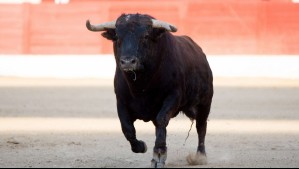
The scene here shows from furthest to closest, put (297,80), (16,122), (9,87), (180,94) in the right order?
(297,80) < (9,87) < (16,122) < (180,94)

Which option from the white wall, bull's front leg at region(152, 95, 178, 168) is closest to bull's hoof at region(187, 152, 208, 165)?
bull's front leg at region(152, 95, 178, 168)

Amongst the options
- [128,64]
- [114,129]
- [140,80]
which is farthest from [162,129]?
[114,129]

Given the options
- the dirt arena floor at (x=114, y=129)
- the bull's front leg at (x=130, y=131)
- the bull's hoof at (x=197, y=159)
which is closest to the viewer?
the bull's front leg at (x=130, y=131)

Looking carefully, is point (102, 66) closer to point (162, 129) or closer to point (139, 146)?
point (139, 146)

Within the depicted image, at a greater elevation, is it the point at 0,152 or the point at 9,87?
the point at 0,152

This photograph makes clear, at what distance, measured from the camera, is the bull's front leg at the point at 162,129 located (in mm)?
6074

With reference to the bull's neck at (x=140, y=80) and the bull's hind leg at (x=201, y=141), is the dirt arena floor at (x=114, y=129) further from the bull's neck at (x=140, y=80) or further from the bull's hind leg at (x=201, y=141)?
the bull's neck at (x=140, y=80)

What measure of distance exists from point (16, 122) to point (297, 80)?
776cm

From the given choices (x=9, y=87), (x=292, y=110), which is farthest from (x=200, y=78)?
(x=9, y=87)

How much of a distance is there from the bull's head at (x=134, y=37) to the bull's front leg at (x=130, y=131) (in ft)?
1.06

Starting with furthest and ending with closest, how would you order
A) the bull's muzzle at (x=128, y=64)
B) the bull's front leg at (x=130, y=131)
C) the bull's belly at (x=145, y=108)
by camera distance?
the bull's belly at (x=145, y=108) → the bull's front leg at (x=130, y=131) → the bull's muzzle at (x=128, y=64)

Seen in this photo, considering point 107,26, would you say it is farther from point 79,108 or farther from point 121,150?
point 79,108

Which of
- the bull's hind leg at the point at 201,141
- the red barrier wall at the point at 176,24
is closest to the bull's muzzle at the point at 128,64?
the bull's hind leg at the point at 201,141

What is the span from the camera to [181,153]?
7465mm
